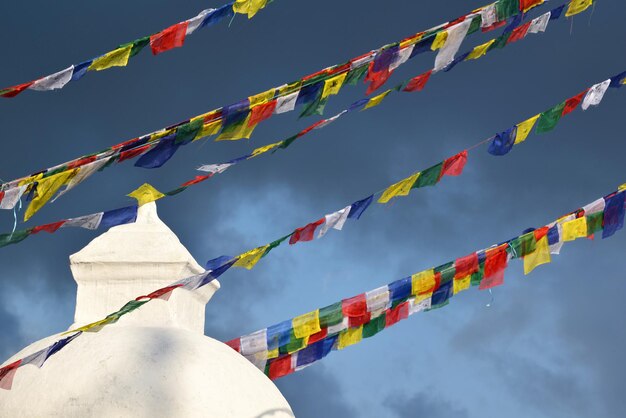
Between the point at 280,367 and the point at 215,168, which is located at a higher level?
the point at 215,168

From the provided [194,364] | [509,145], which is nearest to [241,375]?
[194,364]

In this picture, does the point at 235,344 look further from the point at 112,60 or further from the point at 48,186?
the point at 112,60

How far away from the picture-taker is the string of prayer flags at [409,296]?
10930 mm

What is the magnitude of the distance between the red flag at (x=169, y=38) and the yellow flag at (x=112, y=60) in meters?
0.26

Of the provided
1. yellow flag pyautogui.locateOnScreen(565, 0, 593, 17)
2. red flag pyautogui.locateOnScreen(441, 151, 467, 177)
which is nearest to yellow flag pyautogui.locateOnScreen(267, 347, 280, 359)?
red flag pyautogui.locateOnScreen(441, 151, 467, 177)

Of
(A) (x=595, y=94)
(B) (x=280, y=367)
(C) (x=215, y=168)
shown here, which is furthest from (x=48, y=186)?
(A) (x=595, y=94)

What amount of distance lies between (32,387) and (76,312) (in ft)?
5.67

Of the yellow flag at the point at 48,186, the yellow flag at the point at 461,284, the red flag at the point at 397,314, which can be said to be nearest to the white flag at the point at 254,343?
the red flag at the point at 397,314

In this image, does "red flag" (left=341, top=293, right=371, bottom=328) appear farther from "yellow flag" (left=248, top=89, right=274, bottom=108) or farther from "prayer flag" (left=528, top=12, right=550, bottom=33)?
"prayer flag" (left=528, top=12, right=550, bottom=33)

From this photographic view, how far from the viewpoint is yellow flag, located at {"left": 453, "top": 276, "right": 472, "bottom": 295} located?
11196 millimetres

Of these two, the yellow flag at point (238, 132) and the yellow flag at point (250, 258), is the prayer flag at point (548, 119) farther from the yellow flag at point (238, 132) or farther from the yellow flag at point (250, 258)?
the yellow flag at point (250, 258)

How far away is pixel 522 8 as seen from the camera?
10977mm

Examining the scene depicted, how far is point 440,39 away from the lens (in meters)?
10.7

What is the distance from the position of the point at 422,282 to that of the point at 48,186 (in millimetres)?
3476
